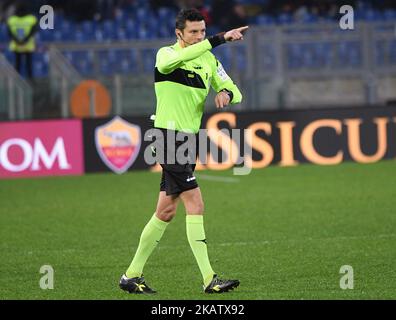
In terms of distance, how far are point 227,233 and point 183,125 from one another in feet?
12.6

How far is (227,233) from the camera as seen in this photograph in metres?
11.9

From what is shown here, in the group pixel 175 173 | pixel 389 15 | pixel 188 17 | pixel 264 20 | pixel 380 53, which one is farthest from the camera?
pixel 389 15

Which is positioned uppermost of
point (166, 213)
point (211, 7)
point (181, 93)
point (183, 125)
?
point (211, 7)

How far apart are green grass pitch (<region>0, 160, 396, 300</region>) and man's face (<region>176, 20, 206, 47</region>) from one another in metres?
1.92

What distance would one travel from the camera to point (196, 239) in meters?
8.15

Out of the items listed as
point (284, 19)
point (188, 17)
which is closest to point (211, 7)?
point (284, 19)

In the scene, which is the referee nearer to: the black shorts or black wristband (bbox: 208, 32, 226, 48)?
the black shorts

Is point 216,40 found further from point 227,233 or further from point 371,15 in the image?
point 371,15

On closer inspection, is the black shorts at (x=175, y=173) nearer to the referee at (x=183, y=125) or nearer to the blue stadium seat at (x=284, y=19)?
the referee at (x=183, y=125)

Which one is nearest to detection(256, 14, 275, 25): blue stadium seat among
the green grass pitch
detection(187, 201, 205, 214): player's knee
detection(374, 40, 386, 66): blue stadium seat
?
detection(374, 40, 386, 66): blue stadium seat

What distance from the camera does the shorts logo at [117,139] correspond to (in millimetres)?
18422

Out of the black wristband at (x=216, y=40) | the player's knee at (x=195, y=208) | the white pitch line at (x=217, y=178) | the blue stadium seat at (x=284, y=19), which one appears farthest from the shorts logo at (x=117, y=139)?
the black wristband at (x=216, y=40)
